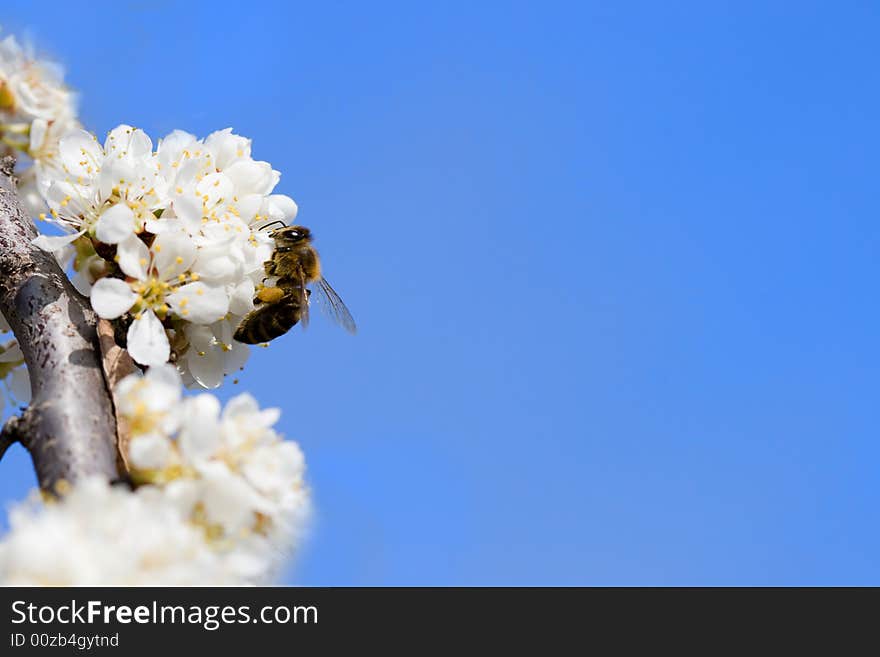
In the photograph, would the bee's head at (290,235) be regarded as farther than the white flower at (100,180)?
Yes

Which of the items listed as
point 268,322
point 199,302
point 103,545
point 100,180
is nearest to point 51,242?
point 100,180

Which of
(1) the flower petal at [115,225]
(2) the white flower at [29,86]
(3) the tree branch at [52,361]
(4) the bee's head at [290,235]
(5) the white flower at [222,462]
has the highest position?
(4) the bee's head at [290,235]

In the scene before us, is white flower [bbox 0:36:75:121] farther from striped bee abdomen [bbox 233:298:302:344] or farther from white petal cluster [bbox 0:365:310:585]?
white petal cluster [bbox 0:365:310:585]

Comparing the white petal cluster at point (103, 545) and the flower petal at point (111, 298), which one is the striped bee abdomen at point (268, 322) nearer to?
the flower petal at point (111, 298)

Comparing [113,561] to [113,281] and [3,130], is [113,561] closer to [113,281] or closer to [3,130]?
[113,281]

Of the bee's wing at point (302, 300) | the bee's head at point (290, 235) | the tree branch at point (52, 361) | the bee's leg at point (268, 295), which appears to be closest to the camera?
the tree branch at point (52, 361)

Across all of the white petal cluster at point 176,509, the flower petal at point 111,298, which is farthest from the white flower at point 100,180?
the white petal cluster at point 176,509

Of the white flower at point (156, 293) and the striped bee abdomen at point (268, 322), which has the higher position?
the striped bee abdomen at point (268, 322)

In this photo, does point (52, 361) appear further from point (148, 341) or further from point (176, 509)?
point (176, 509)
